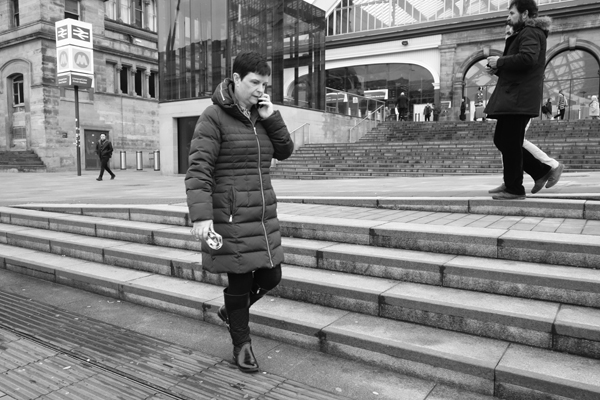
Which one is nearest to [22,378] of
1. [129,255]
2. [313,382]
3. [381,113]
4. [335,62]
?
[313,382]

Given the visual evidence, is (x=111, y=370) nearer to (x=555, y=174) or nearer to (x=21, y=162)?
(x=555, y=174)

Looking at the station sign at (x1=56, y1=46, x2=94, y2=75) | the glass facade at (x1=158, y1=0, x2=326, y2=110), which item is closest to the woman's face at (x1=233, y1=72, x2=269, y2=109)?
the glass facade at (x1=158, y1=0, x2=326, y2=110)

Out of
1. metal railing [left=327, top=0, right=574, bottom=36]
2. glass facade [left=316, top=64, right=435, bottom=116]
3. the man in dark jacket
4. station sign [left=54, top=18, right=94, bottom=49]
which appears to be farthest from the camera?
glass facade [left=316, top=64, right=435, bottom=116]

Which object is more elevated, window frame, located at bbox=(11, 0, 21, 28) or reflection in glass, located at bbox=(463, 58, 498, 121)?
window frame, located at bbox=(11, 0, 21, 28)

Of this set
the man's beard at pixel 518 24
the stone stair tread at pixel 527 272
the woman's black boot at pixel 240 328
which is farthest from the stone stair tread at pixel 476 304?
the man's beard at pixel 518 24

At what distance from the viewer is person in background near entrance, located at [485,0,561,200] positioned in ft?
15.0

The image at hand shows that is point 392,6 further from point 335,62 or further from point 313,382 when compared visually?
point 313,382

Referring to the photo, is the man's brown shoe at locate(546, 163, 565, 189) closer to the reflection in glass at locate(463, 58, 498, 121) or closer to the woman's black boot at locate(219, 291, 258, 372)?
the woman's black boot at locate(219, 291, 258, 372)

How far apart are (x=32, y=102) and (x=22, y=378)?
28.9 meters

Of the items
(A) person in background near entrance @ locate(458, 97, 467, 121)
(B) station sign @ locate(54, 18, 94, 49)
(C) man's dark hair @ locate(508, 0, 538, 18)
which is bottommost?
(C) man's dark hair @ locate(508, 0, 538, 18)

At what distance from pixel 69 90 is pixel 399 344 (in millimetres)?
30324

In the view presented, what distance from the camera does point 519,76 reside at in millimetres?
4684

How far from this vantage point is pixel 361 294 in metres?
3.76

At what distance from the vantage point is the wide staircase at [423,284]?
2916 mm
